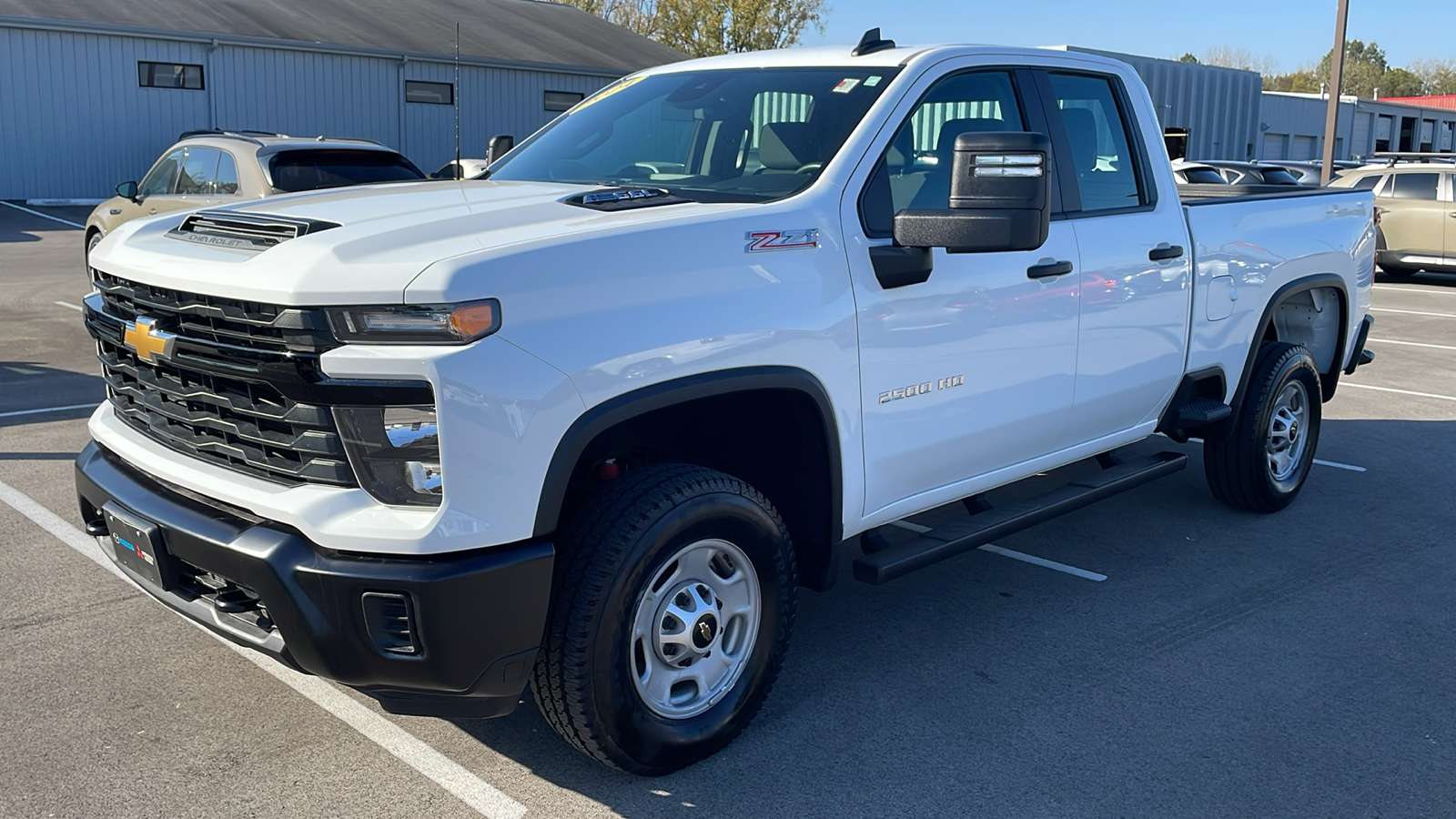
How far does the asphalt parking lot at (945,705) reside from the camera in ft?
11.1

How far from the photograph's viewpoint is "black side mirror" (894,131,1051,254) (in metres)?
3.53

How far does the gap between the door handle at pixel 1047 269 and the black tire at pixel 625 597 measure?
143 cm

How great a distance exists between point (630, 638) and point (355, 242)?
1.24 metres

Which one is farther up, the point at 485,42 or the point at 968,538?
the point at 485,42

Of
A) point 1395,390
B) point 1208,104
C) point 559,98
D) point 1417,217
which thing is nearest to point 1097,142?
point 1395,390

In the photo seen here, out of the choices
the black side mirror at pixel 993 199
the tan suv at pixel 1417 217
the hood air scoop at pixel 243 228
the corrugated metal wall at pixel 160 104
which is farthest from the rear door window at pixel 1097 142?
the corrugated metal wall at pixel 160 104

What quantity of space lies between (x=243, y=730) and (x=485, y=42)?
2996 centimetres

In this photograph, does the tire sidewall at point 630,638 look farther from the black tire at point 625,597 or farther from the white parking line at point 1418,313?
the white parking line at point 1418,313

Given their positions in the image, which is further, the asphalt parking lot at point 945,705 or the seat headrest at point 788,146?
the seat headrest at point 788,146

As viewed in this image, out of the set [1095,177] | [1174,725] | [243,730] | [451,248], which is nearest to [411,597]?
[451,248]

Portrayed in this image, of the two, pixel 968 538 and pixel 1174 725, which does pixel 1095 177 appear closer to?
pixel 968 538

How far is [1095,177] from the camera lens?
16.1 feet

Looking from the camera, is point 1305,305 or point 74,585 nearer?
point 74,585

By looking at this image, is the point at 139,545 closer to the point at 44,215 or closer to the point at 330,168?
the point at 330,168
